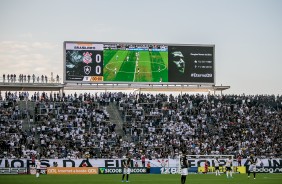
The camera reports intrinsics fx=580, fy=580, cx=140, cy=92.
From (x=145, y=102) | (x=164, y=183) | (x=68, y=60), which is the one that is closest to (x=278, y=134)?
(x=145, y=102)

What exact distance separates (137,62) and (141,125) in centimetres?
801

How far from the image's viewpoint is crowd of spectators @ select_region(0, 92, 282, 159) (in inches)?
2515

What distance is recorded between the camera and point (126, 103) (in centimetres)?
7300

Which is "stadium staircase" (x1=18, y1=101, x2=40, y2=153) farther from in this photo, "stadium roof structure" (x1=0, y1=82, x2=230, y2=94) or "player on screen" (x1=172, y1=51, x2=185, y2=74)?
"player on screen" (x1=172, y1=51, x2=185, y2=74)

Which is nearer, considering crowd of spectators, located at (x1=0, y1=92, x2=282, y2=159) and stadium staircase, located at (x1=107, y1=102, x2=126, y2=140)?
crowd of spectators, located at (x1=0, y1=92, x2=282, y2=159)

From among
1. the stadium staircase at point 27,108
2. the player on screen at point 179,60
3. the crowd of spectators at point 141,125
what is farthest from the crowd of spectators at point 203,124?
the stadium staircase at point 27,108

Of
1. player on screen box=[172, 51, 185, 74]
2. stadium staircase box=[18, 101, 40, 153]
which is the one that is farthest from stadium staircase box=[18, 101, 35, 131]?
player on screen box=[172, 51, 185, 74]

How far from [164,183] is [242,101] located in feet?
123

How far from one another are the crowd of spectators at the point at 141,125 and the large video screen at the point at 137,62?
2.98 m

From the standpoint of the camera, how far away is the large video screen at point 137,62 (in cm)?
7038

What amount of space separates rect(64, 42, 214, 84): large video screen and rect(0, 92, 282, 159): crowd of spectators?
298cm

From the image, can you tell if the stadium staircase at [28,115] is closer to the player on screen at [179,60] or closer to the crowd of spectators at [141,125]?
the crowd of spectators at [141,125]

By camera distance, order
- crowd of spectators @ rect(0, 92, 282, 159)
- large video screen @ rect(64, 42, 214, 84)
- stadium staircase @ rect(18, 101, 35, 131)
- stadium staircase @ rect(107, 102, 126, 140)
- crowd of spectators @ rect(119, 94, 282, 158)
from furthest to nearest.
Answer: large video screen @ rect(64, 42, 214, 84) < stadium staircase @ rect(107, 102, 126, 140) < crowd of spectators @ rect(119, 94, 282, 158) < stadium staircase @ rect(18, 101, 35, 131) < crowd of spectators @ rect(0, 92, 282, 159)

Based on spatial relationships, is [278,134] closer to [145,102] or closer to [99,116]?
[145,102]
